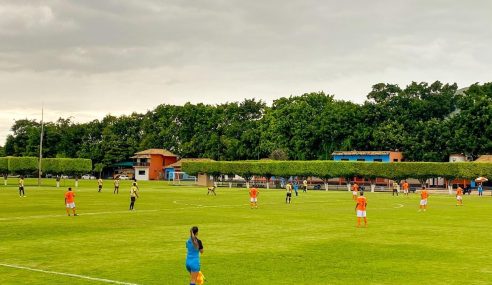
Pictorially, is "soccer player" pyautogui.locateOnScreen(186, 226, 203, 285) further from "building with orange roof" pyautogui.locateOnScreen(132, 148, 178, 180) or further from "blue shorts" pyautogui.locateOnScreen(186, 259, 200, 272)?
"building with orange roof" pyautogui.locateOnScreen(132, 148, 178, 180)

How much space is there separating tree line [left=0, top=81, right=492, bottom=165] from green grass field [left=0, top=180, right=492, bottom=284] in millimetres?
69782

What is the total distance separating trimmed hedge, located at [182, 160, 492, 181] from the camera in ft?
294

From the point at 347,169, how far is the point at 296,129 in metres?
26.1

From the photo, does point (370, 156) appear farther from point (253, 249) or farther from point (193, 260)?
point (193, 260)

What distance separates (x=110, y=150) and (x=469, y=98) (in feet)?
319

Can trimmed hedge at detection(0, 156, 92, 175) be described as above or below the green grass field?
above

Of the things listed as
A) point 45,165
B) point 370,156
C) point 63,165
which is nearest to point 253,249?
point 370,156

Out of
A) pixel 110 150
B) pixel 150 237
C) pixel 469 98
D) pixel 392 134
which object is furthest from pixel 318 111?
pixel 150 237

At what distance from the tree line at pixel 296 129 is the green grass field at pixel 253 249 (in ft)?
229

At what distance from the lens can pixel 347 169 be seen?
99.5m

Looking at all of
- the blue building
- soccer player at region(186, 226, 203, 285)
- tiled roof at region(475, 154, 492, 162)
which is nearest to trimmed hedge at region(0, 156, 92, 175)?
the blue building

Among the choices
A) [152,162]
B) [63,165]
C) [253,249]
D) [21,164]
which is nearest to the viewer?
[253,249]

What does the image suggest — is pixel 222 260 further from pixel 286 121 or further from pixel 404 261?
pixel 286 121

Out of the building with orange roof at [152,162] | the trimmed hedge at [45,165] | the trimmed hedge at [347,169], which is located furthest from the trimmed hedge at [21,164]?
the building with orange roof at [152,162]
